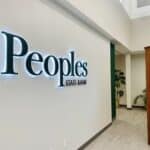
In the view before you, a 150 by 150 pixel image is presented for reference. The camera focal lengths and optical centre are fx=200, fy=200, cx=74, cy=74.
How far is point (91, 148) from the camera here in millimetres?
4359

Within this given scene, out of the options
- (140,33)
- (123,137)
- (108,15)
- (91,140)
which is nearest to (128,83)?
(140,33)

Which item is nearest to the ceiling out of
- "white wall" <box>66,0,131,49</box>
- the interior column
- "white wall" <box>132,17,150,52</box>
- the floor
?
"white wall" <box>132,17,150,52</box>

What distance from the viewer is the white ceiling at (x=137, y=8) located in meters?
8.75

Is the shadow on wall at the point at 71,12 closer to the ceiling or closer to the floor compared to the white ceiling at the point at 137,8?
closer to the floor

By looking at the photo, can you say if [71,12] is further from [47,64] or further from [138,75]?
[138,75]

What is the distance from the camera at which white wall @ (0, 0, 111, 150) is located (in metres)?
2.51

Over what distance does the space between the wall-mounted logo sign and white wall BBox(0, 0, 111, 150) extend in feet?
0.33

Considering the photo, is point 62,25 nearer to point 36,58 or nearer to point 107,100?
point 36,58

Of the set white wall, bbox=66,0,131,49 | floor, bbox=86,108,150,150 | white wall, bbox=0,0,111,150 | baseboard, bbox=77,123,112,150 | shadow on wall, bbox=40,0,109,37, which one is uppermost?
white wall, bbox=66,0,131,49

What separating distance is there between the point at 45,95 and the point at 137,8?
7450 millimetres

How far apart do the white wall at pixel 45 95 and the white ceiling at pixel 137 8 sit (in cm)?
470

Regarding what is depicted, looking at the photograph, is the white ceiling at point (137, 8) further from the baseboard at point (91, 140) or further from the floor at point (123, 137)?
the baseboard at point (91, 140)

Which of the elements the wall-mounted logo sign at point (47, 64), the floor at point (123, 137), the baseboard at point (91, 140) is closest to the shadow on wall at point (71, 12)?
the wall-mounted logo sign at point (47, 64)

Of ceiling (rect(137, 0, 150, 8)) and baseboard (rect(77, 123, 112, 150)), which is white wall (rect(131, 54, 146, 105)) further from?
baseboard (rect(77, 123, 112, 150))
